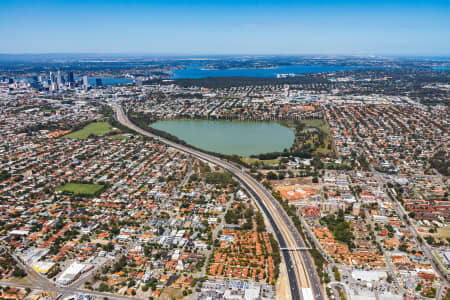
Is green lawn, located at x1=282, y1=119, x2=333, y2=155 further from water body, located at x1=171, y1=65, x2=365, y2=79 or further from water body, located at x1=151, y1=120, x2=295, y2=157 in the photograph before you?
water body, located at x1=171, y1=65, x2=365, y2=79

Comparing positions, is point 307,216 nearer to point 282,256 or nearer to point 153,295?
point 282,256

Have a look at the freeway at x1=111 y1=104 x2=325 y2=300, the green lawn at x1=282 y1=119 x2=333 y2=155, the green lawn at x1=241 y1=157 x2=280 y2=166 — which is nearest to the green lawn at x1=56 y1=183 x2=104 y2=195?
the freeway at x1=111 y1=104 x2=325 y2=300

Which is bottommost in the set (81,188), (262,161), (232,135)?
(81,188)

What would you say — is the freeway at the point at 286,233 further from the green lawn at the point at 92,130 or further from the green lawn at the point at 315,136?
the green lawn at the point at 92,130

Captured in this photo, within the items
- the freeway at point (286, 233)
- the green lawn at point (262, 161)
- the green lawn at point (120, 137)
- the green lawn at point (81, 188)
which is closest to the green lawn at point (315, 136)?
the green lawn at point (262, 161)

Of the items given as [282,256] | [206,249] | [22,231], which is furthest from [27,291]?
[282,256]

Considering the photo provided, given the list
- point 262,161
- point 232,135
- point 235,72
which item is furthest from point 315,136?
point 235,72

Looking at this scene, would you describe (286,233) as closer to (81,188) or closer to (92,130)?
(81,188)
